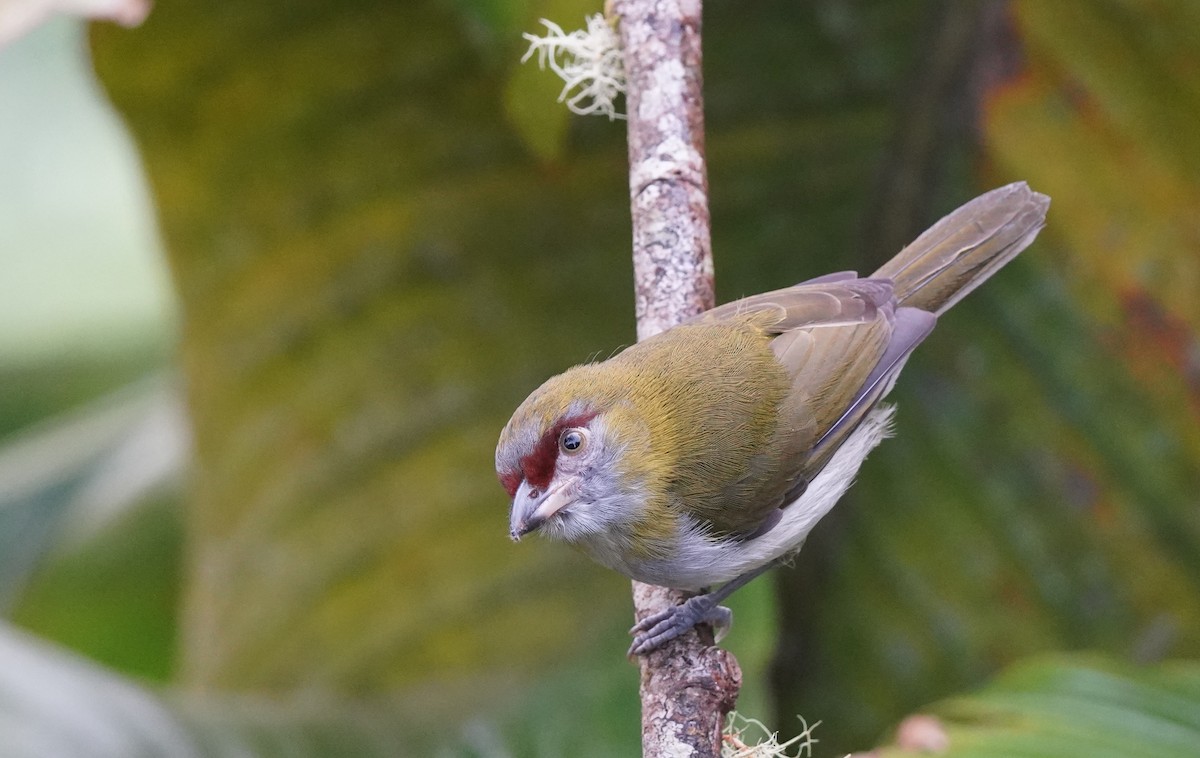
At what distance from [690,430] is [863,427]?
1.48 feet

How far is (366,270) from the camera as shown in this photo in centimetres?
332

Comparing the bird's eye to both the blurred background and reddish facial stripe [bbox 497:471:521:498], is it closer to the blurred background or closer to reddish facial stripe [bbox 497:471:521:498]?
reddish facial stripe [bbox 497:471:521:498]

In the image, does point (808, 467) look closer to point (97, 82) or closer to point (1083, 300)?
point (1083, 300)

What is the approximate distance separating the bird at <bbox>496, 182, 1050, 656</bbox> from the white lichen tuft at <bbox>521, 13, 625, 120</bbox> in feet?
1.85

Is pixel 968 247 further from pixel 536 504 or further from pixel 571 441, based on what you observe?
pixel 536 504

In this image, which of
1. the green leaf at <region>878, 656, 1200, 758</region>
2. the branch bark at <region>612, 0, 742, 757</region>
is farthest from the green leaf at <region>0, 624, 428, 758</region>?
the green leaf at <region>878, 656, 1200, 758</region>

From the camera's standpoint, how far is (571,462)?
2.27 m

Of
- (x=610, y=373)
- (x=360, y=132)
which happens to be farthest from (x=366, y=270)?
(x=610, y=373)

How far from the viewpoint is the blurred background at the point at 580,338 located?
304cm

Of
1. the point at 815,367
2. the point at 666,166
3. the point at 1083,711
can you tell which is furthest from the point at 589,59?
the point at 1083,711

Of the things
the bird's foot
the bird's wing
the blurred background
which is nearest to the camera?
the bird's foot

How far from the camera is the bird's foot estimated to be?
2164mm

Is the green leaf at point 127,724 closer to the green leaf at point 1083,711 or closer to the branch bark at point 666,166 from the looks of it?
the branch bark at point 666,166

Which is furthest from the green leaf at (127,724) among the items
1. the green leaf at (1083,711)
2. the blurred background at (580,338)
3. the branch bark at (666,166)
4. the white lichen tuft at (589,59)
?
the white lichen tuft at (589,59)
